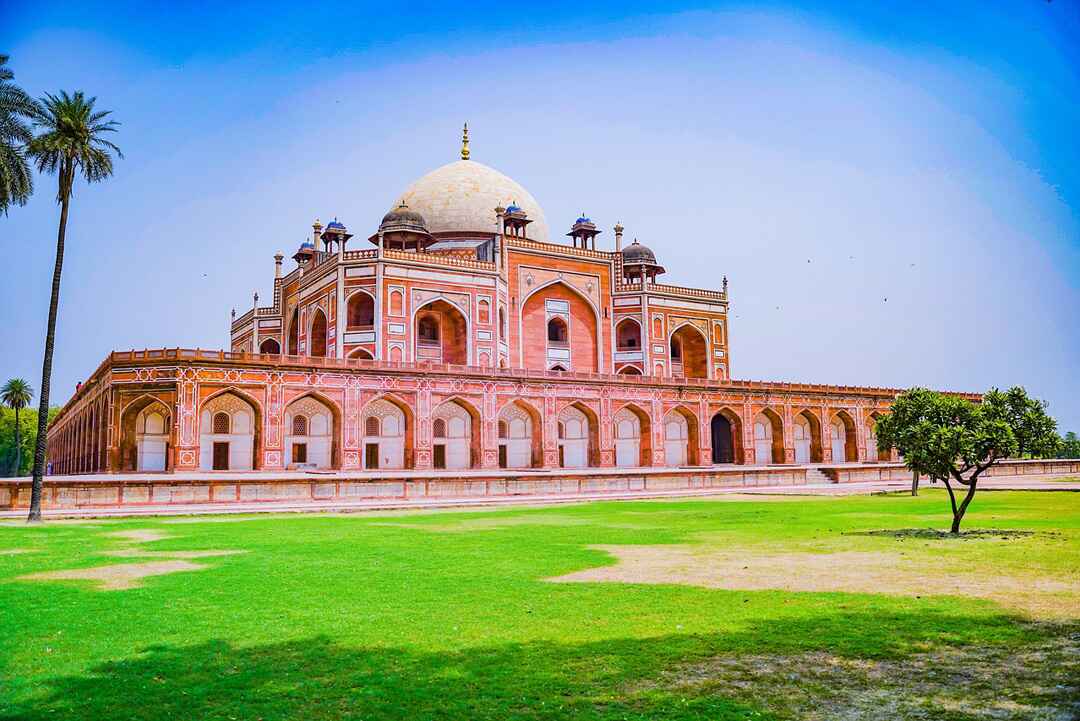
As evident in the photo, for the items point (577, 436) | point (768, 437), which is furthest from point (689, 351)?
point (577, 436)

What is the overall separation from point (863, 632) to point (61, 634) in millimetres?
5577

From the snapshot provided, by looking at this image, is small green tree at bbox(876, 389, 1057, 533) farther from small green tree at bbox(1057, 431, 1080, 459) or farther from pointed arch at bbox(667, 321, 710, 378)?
pointed arch at bbox(667, 321, 710, 378)

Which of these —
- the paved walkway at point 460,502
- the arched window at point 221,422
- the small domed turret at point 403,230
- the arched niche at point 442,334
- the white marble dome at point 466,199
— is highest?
the white marble dome at point 466,199

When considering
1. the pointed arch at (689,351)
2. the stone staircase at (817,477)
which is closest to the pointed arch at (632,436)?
the stone staircase at (817,477)

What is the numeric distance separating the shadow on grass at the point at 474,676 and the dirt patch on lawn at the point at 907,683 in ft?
0.23

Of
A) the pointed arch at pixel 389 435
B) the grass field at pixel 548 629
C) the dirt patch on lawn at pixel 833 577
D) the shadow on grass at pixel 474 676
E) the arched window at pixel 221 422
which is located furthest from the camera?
the pointed arch at pixel 389 435

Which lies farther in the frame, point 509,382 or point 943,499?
point 509,382

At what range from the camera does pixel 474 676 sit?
4.96 m

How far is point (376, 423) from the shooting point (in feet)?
99.9

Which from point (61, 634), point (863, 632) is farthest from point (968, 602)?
point (61, 634)

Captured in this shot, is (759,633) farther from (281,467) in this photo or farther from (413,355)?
(413,355)

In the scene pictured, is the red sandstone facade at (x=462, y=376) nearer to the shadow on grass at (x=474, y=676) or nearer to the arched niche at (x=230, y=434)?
the arched niche at (x=230, y=434)

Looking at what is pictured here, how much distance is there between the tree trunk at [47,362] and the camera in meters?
Result: 16.2

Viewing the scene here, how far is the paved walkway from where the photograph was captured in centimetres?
1734
